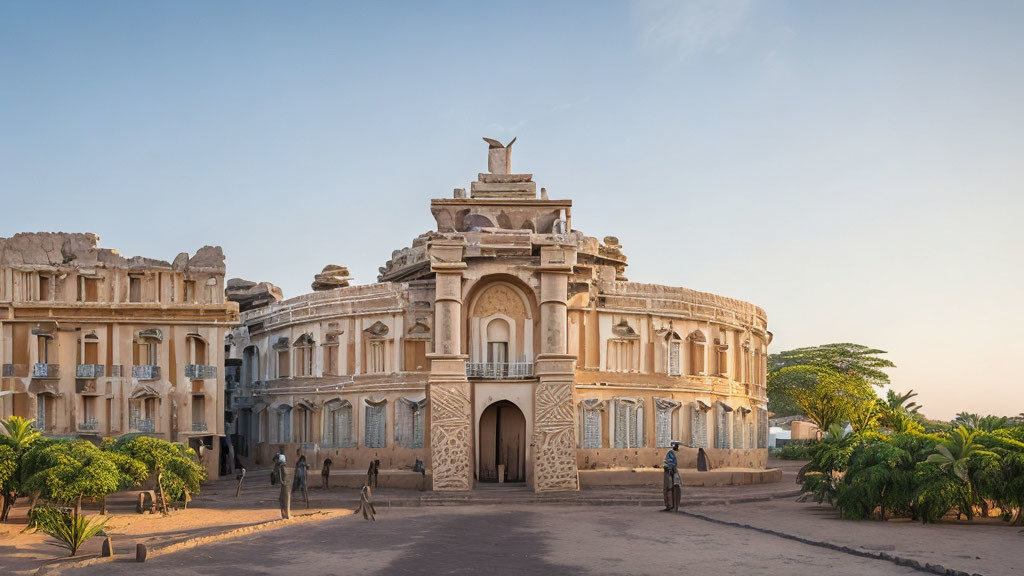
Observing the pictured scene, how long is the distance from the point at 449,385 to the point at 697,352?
12651 millimetres

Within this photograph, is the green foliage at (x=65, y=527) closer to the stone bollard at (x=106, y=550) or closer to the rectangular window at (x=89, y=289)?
the stone bollard at (x=106, y=550)

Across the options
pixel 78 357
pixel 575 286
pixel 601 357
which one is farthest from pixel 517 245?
pixel 78 357

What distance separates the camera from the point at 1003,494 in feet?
85.6

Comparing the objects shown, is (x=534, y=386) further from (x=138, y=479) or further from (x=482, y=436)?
(x=138, y=479)

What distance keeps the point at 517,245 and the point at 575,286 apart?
158 inches

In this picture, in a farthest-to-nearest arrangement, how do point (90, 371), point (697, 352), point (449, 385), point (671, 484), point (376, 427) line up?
point (697, 352), point (376, 427), point (90, 371), point (449, 385), point (671, 484)

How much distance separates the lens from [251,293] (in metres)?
54.8

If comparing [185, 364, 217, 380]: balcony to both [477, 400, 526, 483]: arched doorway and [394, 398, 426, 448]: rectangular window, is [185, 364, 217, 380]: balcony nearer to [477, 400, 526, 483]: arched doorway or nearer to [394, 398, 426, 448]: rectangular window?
[394, 398, 426, 448]: rectangular window

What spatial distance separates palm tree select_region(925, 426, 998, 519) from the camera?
26.5 meters

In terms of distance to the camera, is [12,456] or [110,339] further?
[110,339]

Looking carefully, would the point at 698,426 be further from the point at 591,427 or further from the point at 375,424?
the point at 375,424

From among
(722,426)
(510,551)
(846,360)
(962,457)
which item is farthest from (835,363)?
(510,551)

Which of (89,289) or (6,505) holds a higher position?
(89,289)

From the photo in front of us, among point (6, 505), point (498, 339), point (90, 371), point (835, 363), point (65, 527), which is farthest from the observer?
point (835, 363)
